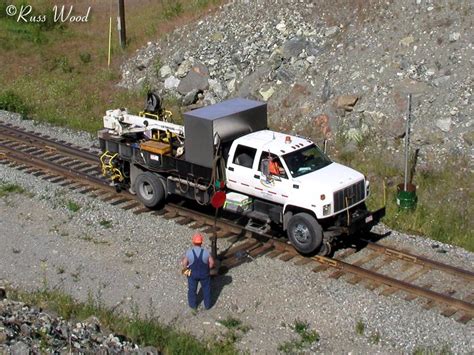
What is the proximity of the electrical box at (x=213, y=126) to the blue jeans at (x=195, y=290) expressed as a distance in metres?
3.78

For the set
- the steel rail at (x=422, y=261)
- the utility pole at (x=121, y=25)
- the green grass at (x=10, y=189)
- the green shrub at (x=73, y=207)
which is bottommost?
the steel rail at (x=422, y=261)

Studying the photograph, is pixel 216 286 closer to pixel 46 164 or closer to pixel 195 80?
pixel 46 164

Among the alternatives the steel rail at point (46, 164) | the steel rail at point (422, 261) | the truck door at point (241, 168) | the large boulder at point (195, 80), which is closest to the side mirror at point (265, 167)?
the truck door at point (241, 168)

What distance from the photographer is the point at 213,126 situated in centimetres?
1738

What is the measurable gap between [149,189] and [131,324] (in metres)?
5.93

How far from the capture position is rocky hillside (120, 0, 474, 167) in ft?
71.3

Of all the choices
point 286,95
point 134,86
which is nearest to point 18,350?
point 286,95

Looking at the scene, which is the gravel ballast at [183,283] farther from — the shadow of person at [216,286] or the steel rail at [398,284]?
the steel rail at [398,284]

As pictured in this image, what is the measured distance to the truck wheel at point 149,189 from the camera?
1894 centimetres

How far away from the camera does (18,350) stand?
12.2 meters

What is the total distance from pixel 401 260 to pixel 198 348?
5.49 metres

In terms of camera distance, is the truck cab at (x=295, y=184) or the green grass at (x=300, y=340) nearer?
the green grass at (x=300, y=340)

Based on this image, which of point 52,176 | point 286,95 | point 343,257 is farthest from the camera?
point 286,95

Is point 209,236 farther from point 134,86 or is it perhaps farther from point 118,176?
point 134,86
